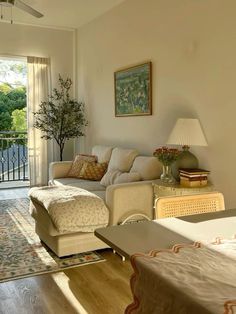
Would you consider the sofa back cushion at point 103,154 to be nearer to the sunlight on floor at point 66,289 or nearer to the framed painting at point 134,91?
the framed painting at point 134,91

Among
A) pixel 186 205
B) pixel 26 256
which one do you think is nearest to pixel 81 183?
pixel 26 256

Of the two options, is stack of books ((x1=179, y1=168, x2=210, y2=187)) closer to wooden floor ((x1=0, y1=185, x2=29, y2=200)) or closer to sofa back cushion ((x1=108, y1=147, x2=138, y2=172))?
sofa back cushion ((x1=108, y1=147, x2=138, y2=172))

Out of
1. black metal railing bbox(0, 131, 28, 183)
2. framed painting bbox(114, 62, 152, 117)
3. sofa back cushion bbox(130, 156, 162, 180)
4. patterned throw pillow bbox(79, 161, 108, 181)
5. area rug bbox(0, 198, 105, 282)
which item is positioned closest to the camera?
area rug bbox(0, 198, 105, 282)

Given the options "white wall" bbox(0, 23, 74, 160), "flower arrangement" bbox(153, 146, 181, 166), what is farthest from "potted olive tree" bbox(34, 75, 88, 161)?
"flower arrangement" bbox(153, 146, 181, 166)

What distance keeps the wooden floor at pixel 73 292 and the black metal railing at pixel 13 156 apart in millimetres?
4418

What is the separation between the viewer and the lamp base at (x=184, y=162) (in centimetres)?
321

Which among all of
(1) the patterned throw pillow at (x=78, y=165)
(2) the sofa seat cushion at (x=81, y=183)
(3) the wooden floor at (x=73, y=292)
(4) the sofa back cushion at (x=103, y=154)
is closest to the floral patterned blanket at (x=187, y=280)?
(3) the wooden floor at (x=73, y=292)

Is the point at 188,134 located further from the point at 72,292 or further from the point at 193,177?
the point at 72,292

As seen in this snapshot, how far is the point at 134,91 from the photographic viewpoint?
4383mm

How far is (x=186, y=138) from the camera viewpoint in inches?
119

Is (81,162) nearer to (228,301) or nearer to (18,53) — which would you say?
(18,53)

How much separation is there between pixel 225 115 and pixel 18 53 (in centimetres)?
404

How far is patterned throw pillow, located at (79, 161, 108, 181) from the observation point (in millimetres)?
4414

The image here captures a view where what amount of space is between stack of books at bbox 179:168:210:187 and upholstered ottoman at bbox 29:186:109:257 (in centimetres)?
74
